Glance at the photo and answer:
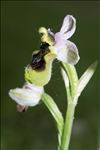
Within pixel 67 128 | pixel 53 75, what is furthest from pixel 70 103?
pixel 53 75

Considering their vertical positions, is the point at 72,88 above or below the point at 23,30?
above

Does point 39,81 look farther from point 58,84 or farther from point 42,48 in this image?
point 58,84

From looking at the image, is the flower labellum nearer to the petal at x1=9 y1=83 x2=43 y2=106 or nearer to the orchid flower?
the petal at x1=9 y1=83 x2=43 y2=106

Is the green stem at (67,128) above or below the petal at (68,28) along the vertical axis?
below

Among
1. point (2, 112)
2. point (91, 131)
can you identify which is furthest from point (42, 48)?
point (2, 112)

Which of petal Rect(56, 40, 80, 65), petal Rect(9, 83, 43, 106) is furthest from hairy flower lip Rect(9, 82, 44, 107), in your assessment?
petal Rect(56, 40, 80, 65)

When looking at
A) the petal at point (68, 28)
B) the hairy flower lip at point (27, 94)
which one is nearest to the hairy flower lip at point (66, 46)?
the petal at point (68, 28)

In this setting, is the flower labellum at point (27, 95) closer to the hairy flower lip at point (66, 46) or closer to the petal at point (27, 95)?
the petal at point (27, 95)
